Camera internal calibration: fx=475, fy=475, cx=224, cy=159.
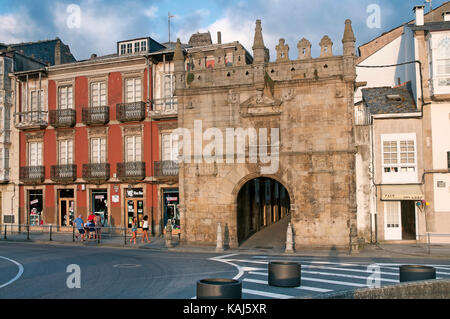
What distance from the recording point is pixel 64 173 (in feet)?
105

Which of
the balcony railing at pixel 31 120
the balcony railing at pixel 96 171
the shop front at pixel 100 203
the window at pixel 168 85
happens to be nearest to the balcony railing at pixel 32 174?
the balcony railing at pixel 31 120

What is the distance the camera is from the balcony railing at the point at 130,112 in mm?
30188

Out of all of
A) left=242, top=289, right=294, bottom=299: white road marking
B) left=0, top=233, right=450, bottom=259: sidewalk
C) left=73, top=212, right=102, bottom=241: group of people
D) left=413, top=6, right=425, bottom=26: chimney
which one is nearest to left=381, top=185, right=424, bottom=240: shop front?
left=0, top=233, right=450, bottom=259: sidewalk

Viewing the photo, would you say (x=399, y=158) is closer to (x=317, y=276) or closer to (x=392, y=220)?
(x=392, y=220)

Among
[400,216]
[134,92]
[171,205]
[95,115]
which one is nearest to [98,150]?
[95,115]

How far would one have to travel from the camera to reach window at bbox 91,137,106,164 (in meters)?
31.7

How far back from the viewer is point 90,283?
1364cm

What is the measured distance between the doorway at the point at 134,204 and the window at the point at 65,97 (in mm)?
7614

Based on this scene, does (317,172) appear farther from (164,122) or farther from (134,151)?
(134,151)

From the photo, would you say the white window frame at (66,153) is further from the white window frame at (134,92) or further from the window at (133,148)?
the white window frame at (134,92)

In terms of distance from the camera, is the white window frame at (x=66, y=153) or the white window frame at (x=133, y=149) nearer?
the white window frame at (x=133, y=149)

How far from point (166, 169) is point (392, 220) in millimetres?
13495

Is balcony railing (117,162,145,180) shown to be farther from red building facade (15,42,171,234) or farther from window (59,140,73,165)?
window (59,140,73,165)
